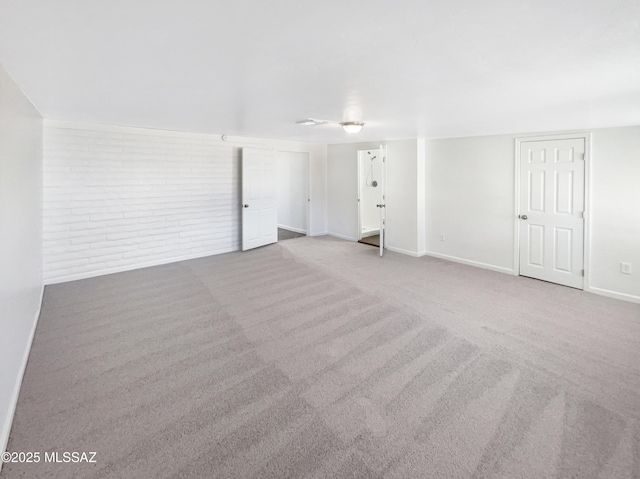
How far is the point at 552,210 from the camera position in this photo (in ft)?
14.6

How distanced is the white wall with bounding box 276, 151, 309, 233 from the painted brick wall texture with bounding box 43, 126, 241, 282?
6.86 feet

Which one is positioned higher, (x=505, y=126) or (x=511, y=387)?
(x=505, y=126)

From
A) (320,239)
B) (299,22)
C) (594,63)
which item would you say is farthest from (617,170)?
(320,239)

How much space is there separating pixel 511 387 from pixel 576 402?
371mm

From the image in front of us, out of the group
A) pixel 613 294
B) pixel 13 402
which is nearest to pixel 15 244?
pixel 13 402

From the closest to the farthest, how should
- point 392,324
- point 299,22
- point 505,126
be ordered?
point 299,22
point 392,324
point 505,126

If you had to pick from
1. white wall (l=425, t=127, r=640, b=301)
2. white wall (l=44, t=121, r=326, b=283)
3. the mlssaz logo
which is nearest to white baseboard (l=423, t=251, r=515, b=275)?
white wall (l=425, t=127, r=640, b=301)

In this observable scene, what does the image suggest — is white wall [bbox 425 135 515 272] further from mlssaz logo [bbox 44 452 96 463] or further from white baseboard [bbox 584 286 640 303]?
mlssaz logo [bbox 44 452 96 463]

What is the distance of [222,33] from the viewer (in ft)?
5.19

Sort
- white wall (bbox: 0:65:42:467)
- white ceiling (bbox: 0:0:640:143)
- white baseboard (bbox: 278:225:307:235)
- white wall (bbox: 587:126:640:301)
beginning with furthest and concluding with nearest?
white baseboard (bbox: 278:225:307:235) → white wall (bbox: 587:126:640:301) → white wall (bbox: 0:65:42:467) → white ceiling (bbox: 0:0:640:143)

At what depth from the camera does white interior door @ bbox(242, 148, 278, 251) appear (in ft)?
20.3

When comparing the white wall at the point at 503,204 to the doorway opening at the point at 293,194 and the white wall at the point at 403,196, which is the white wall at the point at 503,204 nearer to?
the white wall at the point at 403,196

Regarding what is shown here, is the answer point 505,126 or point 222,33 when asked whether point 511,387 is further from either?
point 505,126

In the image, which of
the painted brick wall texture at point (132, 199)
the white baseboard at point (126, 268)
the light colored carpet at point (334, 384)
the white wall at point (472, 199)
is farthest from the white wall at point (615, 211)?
the white baseboard at point (126, 268)
